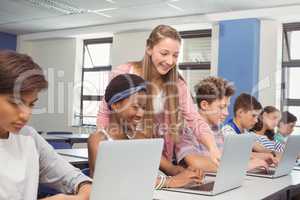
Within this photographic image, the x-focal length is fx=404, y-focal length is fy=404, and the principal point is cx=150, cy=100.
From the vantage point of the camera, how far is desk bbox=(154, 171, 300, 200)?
56.3 inches

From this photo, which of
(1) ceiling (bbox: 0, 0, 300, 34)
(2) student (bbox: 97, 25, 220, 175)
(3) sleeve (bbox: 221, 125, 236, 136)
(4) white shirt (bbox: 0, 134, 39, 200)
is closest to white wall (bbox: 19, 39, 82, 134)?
→ (1) ceiling (bbox: 0, 0, 300, 34)

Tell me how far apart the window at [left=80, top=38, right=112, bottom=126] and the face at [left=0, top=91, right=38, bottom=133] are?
627 cm

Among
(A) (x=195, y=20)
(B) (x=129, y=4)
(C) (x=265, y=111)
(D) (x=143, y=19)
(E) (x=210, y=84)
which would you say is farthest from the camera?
(D) (x=143, y=19)

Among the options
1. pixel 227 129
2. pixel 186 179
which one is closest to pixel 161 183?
pixel 186 179

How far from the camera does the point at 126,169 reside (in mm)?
1052

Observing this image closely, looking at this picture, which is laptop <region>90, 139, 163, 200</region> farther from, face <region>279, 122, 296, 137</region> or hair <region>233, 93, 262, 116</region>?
face <region>279, 122, 296, 137</region>

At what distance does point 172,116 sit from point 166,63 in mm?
240

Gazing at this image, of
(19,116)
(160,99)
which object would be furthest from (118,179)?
(160,99)

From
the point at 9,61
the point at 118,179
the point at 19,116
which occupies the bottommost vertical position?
the point at 118,179

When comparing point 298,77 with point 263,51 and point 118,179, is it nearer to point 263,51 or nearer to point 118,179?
point 263,51

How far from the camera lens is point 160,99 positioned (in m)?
1.78

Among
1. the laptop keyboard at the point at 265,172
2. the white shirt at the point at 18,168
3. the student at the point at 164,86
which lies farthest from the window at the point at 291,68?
the white shirt at the point at 18,168

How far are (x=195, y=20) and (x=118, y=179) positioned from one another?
5127 millimetres

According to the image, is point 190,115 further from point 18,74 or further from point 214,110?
point 18,74
